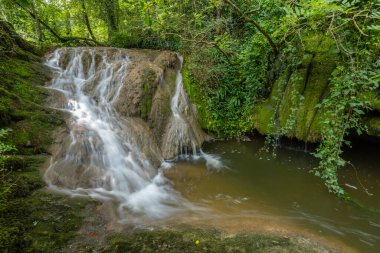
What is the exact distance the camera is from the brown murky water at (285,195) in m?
3.64

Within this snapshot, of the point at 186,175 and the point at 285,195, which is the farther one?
the point at 186,175

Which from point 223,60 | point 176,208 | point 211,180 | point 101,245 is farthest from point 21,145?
point 223,60

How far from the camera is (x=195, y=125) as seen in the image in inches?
285

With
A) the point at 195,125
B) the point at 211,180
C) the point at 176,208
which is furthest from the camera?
the point at 195,125

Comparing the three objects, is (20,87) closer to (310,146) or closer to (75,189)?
(75,189)

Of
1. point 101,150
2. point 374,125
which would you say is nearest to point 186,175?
point 101,150

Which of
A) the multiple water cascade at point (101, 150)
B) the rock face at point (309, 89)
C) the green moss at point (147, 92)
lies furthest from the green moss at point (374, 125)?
the green moss at point (147, 92)

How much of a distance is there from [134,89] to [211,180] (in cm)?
339

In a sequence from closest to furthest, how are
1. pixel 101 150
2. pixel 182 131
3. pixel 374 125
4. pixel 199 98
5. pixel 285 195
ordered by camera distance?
pixel 285 195 → pixel 374 125 → pixel 101 150 → pixel 182 131 → pixel 199 98

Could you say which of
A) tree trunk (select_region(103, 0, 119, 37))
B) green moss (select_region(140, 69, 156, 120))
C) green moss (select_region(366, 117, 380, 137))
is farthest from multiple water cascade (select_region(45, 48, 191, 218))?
tree trunk (select_region(103, 0, 119, 37))

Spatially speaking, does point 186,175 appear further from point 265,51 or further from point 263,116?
point 265,51

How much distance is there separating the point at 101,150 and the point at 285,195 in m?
3.95

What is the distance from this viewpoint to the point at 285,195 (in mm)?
4668

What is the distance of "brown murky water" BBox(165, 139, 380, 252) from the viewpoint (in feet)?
11.9
